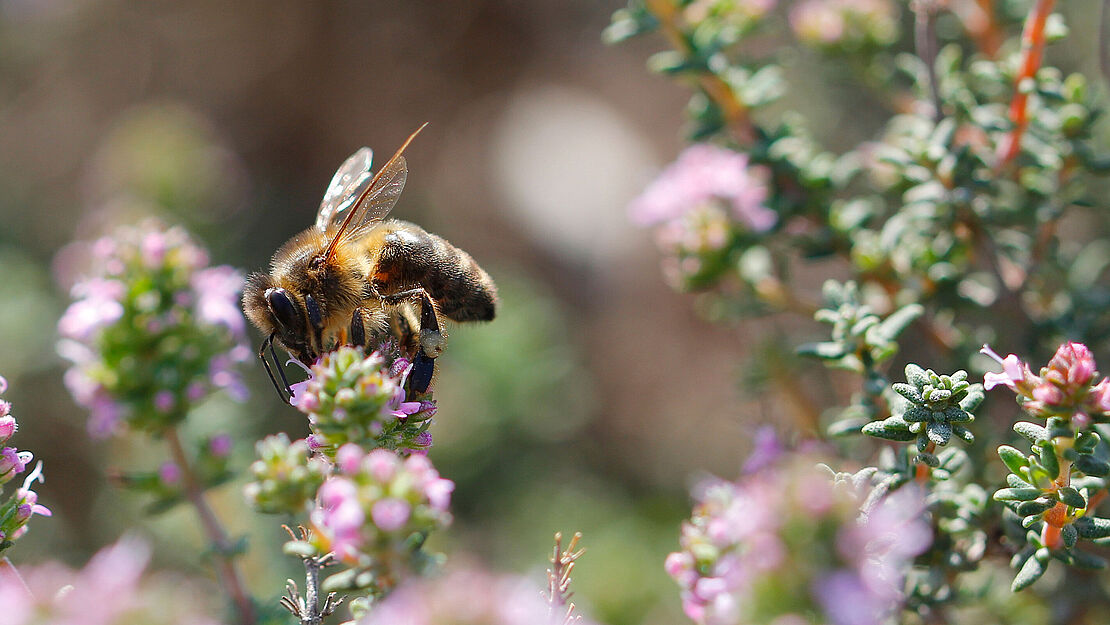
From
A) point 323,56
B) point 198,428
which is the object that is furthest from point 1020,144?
point 323,56

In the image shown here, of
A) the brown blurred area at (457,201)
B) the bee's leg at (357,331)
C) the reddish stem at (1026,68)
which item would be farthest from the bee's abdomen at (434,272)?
the reddish stem at (1026,68)

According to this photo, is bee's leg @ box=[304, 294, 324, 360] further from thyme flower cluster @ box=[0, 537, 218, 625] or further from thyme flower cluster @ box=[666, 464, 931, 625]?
thyme flower cluster @ box=[666, 464, 931, 625]

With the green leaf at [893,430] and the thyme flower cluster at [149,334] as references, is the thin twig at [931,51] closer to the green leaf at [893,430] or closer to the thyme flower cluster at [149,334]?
the green leaf at [893,430]

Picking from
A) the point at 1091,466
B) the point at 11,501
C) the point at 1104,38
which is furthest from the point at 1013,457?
the point at 11,501

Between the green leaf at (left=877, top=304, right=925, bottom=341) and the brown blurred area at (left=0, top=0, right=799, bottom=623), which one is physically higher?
the brown blurred area at (left=0, top=0, right=799, bottom=623)

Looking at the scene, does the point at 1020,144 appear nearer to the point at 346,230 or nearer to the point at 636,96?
the point at 346,230

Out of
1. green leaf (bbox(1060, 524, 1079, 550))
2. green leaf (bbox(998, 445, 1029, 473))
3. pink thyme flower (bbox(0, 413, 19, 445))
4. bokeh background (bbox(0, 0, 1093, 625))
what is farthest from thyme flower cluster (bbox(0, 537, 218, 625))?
bokeh background (bbox(0, 0, 1093, 625))

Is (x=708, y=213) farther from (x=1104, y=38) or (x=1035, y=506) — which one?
(x=1035, y=506)
